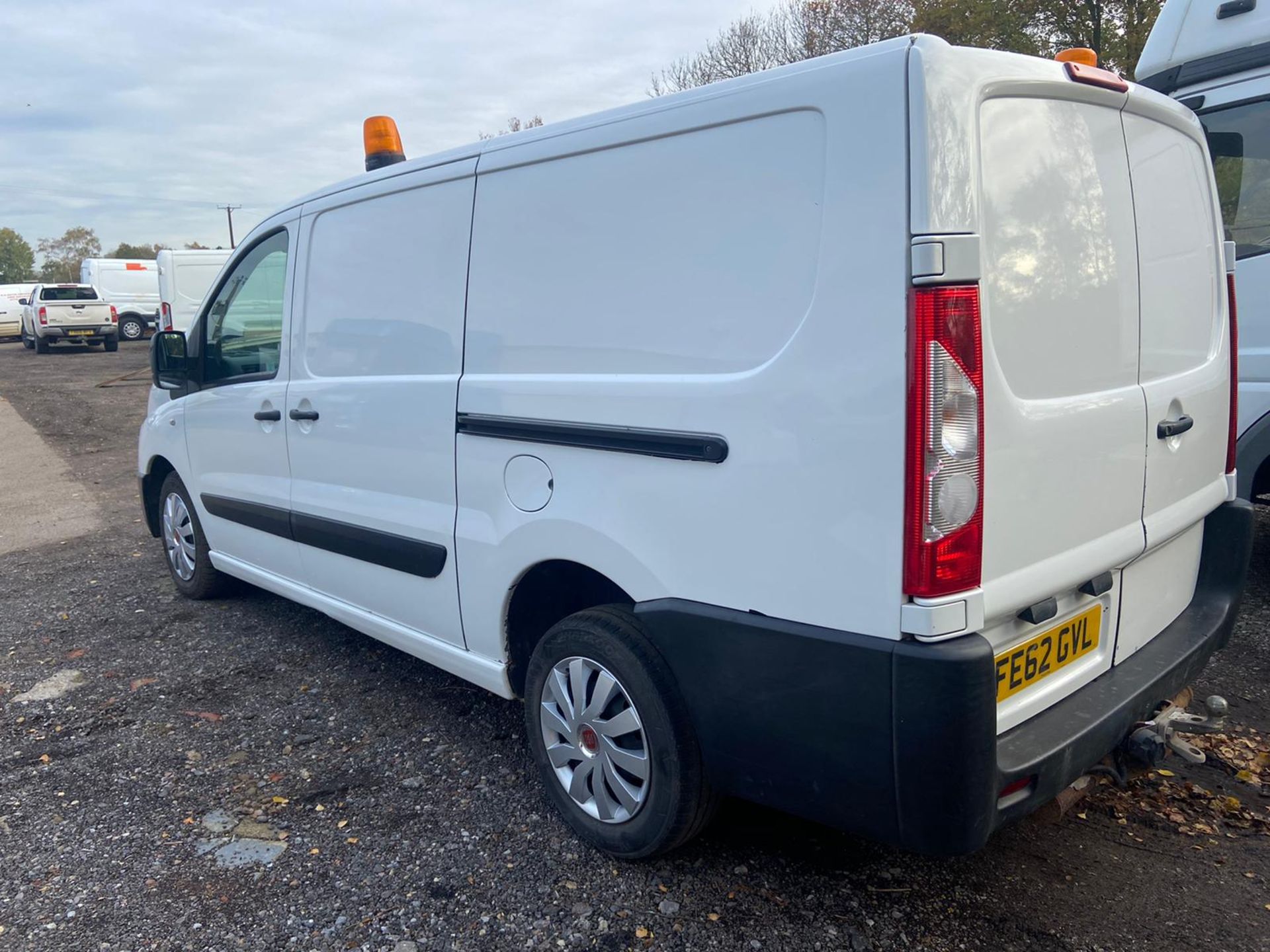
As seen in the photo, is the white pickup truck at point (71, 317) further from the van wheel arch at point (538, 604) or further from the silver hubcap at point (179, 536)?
the van wheel arch at point (538, 604)

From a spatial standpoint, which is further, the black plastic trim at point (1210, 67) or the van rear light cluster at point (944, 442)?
the black plastic trim at point (1210, 67)

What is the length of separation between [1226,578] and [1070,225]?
55.0 inches

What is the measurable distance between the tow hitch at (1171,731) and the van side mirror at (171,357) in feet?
13.6

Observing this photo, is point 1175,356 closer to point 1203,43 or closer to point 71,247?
point 1203,43

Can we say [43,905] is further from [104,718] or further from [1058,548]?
[1058,548]

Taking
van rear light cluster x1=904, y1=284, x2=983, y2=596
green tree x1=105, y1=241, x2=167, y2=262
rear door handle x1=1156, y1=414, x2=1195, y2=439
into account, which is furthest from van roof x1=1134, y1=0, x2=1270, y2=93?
green tree x1=105, y1=241, x2=167, y2=262

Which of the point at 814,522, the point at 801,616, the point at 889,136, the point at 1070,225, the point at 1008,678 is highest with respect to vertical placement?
the point at 889,136

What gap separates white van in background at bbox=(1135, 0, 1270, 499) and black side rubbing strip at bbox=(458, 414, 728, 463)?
3201mm

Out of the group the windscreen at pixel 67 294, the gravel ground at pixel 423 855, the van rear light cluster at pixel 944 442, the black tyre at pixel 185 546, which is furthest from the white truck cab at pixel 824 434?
the windscreen at pixel 67 294

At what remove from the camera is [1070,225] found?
216 centimetres

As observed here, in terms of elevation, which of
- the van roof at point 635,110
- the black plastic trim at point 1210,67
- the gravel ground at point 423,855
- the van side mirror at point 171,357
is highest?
the black plastic trim at point 1210,67

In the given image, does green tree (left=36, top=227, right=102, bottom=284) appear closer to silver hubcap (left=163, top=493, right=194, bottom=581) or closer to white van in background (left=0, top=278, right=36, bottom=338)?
white van in background (left=0, top=278, right=36, bottom=338)

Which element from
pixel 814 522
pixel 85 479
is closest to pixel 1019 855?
pixel 814 522

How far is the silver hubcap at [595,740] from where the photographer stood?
2.54m
